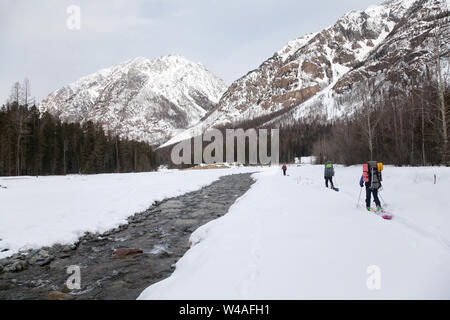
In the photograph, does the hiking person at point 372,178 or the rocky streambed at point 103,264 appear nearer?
the rocky streambed at point 103,264

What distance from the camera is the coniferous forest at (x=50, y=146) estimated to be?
39781 mm

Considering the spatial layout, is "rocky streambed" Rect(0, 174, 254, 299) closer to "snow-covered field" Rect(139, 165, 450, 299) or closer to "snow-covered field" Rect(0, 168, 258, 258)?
"snow-covered field" Rect(0, 168, 258, 258)

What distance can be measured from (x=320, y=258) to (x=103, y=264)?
18.3 feet

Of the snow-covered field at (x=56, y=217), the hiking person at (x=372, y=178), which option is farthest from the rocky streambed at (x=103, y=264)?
the hiking person at (x=372, y=178)

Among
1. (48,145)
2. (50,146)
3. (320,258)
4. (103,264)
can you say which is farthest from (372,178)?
(50,146)

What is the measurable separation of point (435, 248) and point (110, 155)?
7062 cm

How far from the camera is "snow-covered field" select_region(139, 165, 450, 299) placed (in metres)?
3.37

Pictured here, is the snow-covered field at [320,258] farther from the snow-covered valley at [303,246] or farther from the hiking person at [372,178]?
the hiking person at [372,178]

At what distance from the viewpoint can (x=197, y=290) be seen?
11.6 feet

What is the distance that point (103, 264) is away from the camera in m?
6.31

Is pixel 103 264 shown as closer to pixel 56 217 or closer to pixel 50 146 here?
pixel 56 217

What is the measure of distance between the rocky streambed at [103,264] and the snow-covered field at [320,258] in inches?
36.3
